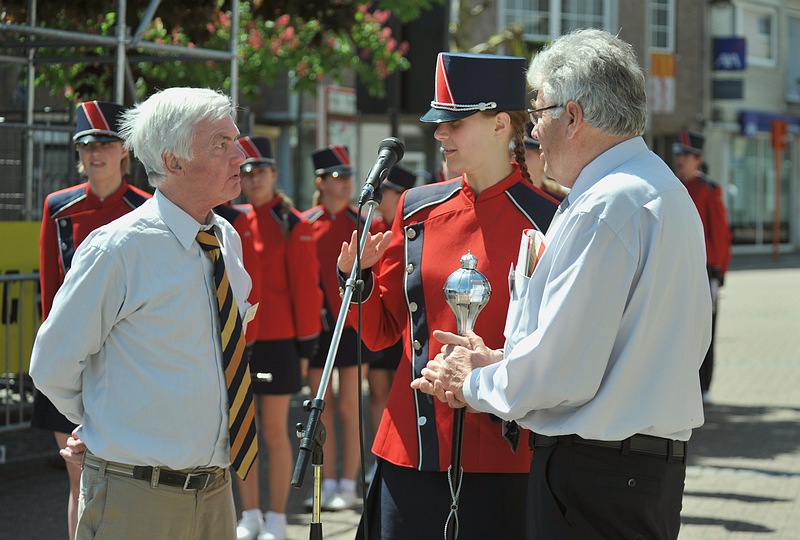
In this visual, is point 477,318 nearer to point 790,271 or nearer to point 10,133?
point 10,133

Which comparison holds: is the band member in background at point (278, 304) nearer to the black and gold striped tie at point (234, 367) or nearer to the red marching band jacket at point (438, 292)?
the red marching band jacket at point (438, 292)

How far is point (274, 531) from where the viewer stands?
6.53 meters

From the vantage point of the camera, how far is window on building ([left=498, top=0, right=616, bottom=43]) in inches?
1174

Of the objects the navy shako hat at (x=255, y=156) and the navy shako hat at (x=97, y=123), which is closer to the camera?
the navy shako hat at (x=97, y=123)

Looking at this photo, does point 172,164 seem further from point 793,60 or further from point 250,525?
Result: point 793,60

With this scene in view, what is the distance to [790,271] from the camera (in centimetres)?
3008

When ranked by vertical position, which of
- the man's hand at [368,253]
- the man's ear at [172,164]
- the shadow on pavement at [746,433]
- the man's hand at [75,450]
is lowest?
the shadow on pavement at [746,433]

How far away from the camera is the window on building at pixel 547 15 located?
29.8 metres

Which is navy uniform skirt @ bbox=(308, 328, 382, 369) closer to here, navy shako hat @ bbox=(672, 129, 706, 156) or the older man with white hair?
the older man with white hair

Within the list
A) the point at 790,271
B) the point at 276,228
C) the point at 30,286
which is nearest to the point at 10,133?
the point at 30,286

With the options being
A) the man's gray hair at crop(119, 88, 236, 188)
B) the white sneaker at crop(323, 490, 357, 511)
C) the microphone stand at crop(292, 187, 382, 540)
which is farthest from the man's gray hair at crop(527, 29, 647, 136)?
the white sneaker at crop(323, 490, 357, 511)

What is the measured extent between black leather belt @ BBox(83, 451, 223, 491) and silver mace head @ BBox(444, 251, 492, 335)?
34.7 inches

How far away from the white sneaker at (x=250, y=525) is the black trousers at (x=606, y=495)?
12.4 feet

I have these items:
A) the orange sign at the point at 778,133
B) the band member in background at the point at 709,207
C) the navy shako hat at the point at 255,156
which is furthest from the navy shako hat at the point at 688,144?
the orange sign at the point at 778,133
